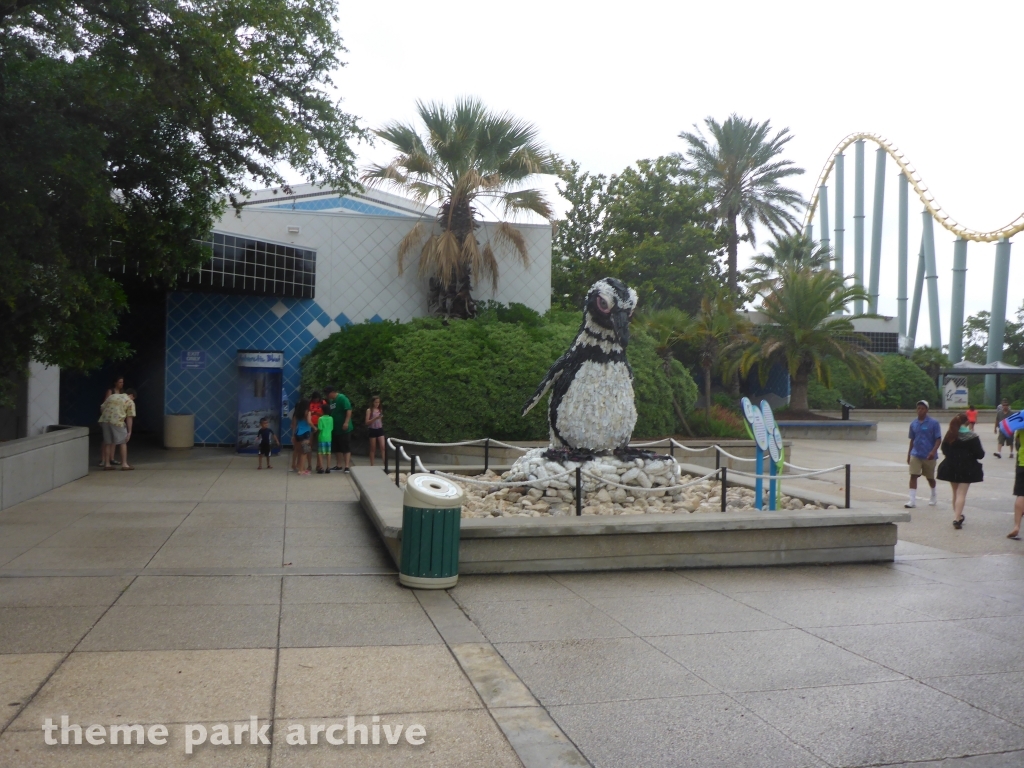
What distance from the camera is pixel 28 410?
1491cm

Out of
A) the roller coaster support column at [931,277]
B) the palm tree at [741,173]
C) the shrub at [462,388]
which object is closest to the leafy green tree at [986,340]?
the roller coaster support column at [931,277]

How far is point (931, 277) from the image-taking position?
58.2 meters

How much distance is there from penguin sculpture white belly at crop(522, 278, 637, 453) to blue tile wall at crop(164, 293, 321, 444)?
37.0 feet

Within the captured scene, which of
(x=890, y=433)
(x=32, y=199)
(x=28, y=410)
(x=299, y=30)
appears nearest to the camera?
(x=32, y=199)

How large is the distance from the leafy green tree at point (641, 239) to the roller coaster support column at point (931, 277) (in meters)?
28.6

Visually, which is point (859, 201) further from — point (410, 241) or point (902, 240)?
A: point (410, 241)

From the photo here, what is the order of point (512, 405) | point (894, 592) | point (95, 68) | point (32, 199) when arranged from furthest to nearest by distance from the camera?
1. point (512, 405)
2. point (95, 68)
3. point (32, 199)
4. point (894, 592)

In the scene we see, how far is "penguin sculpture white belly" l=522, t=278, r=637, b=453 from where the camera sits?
33.8 ft

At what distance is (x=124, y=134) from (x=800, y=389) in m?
25.8

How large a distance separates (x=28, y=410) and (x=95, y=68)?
7.55 m

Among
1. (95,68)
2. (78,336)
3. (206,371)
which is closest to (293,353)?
(206,371)

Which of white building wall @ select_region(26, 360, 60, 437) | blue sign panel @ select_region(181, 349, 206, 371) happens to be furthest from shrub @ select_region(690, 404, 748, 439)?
white building wall @ select_region(26, 360, 60, 437)

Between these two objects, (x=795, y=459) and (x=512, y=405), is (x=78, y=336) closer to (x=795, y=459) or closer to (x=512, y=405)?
(x=512, y=405)

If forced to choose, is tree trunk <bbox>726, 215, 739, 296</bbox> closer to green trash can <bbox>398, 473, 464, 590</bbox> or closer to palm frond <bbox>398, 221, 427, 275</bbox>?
palm frond <bbox>398, 221, 427, 275</bbox>
